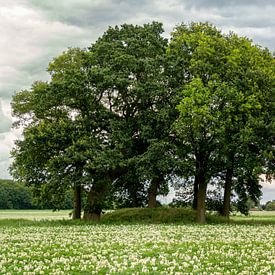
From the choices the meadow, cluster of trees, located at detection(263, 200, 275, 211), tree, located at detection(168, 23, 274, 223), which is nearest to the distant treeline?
cluster of trees, located at detection(263, 200, 275, 211)

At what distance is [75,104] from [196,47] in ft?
42.7

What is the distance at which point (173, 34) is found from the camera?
51.0m

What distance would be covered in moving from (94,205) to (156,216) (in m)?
6.04

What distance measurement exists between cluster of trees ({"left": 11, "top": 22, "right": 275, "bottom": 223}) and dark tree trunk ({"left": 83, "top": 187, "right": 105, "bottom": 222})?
107 mm

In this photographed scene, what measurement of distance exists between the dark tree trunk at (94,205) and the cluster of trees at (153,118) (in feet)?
0.35

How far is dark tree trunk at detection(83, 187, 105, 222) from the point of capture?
1863 inches

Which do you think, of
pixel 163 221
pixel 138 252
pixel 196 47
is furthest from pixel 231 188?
pixel 138 252

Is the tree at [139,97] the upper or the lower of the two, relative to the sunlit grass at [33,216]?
upper

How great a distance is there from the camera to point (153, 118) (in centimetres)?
4700

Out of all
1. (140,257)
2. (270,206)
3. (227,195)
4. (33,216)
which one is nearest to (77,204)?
(227,195)

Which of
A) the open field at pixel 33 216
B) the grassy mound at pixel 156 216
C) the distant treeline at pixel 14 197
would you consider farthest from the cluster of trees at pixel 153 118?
the distant treeline at pixel 14 197

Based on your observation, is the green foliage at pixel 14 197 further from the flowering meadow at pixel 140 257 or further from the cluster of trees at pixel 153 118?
the flowering meadow at pixel 140 257

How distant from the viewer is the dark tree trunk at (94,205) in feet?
155

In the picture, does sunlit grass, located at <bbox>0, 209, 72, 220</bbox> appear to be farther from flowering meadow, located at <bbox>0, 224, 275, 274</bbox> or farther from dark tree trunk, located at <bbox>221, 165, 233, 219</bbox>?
flowering meadow, located at <bbox>0, 224, 275, 274</bbox>
